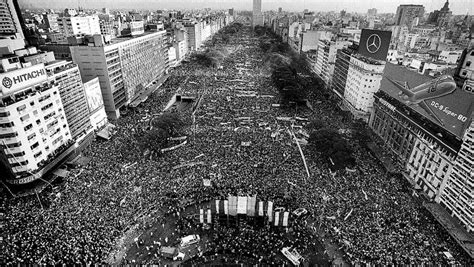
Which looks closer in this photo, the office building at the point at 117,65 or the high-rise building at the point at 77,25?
the office building at the point at 117,65

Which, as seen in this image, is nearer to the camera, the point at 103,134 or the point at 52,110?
the point at 52,110

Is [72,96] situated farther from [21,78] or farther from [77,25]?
[77,25]

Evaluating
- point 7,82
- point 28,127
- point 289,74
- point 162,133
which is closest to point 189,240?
point 162,133

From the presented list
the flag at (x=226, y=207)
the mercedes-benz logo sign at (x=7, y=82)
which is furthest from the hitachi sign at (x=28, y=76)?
the flag at (x=226, y=207)

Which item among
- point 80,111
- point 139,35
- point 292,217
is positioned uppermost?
point 139,35

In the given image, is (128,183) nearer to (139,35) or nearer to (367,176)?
(367,176)

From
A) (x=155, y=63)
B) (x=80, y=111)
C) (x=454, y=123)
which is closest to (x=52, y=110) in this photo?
(x=80, y=111)

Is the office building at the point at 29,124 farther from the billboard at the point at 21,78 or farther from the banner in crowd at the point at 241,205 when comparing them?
the banner in crowd at the point at 241,205
